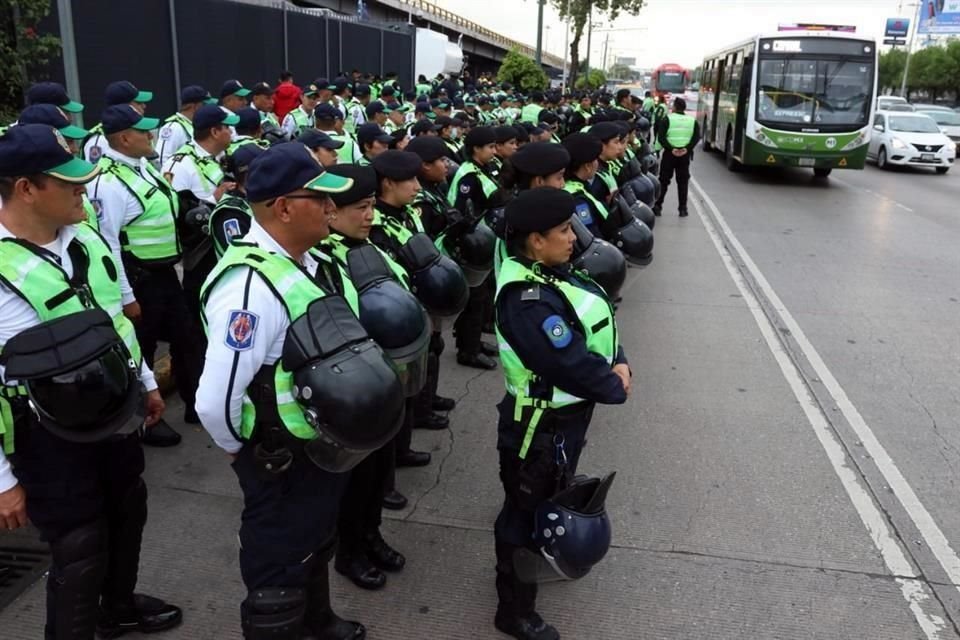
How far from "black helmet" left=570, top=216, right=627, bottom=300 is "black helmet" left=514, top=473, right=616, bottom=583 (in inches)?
53.2

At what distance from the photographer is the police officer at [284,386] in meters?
2.09

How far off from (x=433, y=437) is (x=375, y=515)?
1386 mm

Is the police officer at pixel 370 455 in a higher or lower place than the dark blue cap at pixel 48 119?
lower

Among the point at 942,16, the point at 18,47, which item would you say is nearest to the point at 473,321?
the point at 18,47

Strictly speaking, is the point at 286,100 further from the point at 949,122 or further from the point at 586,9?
the point at 586,9

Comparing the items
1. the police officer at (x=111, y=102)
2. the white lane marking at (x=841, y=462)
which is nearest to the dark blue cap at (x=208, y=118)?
the police officer at (x=111, y=102)

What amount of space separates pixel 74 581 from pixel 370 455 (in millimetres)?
1154

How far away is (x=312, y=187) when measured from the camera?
7.37ft

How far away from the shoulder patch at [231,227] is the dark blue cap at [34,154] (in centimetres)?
156

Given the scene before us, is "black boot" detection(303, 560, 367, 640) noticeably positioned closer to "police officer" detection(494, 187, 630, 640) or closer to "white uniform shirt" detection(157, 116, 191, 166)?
"police officer" detection(494, 187, 630, 640)

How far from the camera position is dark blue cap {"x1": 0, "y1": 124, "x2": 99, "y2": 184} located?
233cm

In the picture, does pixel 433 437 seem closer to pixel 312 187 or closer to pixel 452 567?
pixel 452 567

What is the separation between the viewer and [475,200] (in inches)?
225

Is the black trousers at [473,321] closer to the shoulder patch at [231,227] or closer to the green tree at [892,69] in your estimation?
the shoulder patch at [231,227]
